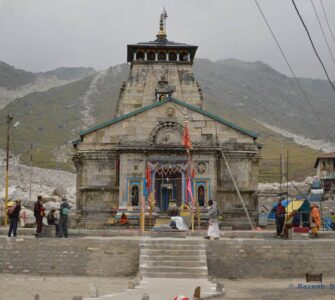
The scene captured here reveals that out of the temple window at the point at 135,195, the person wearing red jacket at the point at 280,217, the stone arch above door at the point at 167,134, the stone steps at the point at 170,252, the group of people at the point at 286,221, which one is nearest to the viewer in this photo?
the stone steps at the point at 170,252

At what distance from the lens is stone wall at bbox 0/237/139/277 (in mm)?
25922

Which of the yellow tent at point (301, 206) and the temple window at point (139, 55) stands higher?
the temple window at point (139, 55)

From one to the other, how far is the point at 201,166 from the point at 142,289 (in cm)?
2235

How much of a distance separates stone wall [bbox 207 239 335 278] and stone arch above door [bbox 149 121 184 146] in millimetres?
16543

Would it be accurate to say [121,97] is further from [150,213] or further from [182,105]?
[150,213]

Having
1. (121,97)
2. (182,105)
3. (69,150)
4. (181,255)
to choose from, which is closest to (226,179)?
(182,105)

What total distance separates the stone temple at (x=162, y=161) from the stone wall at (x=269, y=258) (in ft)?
47.2

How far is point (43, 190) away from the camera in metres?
84.8

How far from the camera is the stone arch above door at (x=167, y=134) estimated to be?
1654 inches

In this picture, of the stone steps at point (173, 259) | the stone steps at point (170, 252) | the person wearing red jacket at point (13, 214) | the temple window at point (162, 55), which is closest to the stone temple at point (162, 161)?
the temple window at point (162, 55)

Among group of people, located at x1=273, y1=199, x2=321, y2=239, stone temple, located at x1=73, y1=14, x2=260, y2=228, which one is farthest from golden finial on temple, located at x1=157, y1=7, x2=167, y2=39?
group of people, located at x1=273, y1=199, x2=321, y2=239

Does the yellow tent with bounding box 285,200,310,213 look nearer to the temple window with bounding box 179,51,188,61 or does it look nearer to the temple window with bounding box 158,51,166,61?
the temple window with bounding box 179,51,188,61

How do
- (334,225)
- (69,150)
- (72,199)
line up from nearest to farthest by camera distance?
(334,225) → (72,199) → (69,150)

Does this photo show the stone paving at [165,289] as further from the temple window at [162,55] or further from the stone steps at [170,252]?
the temple window at [162,55]
